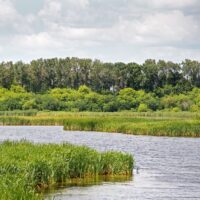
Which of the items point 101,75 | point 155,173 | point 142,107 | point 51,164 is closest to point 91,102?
point 142,107

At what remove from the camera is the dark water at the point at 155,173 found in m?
24.0

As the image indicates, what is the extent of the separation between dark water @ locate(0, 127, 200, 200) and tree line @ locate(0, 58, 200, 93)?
8806 centimetres

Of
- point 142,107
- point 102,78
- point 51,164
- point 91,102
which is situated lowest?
point 51,164

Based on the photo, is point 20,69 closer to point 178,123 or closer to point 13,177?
point 178,123

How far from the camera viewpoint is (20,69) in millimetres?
142250

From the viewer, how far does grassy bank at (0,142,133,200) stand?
74.6 feet

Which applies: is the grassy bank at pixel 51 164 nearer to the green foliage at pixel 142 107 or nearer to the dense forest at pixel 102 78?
the green foliage at pixel 142 107

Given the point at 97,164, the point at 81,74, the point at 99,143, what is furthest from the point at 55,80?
the point at 97,164

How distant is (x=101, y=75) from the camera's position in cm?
14438

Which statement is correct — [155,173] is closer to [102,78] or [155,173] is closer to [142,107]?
[142,107]

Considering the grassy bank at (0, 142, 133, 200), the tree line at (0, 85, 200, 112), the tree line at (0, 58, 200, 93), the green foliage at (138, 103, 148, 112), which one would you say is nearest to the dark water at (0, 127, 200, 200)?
the grassy bank at (0, 142, 133, 200)

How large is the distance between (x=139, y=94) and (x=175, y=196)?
104m

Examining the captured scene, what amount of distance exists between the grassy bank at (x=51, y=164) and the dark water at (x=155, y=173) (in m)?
0.92

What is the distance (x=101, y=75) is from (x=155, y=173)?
11349cm
